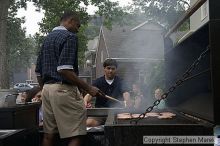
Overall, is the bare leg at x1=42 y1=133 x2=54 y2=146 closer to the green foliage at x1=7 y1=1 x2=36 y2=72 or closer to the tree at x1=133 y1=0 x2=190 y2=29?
the green foliage at x1=7 y1=1 x2=36 y2=72

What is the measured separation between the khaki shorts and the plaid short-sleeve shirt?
0.10 metres

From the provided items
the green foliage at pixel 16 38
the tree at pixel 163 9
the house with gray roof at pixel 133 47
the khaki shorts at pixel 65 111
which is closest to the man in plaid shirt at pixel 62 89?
the khaki shorts at pixel 65 111

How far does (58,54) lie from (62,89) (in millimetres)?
300

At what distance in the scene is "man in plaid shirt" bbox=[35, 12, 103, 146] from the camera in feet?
9.85

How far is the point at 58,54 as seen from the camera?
10.2 feet

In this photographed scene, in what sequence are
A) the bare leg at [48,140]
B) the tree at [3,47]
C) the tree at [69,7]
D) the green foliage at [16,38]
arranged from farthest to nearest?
1. the green foliage at [16,38]
2. the tree at [69,7]
3. the tree at [3,47]
4. the bare leg at [48,140]

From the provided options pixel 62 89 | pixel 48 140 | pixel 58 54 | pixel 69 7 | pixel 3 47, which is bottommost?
pixel 48 140

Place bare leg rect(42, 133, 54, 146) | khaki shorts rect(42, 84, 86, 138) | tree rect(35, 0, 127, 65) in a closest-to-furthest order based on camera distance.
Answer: khaki shorts rect(42, 84, 86, 138), bare leg rect(42, 133, 54, 146), tree rect(35, 0, 127, 65)

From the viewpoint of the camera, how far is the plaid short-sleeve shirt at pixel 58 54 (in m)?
2.98

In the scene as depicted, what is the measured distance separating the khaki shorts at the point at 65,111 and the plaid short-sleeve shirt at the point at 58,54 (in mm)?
103

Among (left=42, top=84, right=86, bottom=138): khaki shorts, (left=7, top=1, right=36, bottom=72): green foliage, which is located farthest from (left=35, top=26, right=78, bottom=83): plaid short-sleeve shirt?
(left=7, top=1, right=36, bottom=72): green foliage

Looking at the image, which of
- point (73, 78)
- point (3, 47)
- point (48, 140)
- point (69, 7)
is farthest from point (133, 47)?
point (73, 78)

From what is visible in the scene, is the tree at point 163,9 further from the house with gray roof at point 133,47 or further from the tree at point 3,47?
the tree at point 3,47

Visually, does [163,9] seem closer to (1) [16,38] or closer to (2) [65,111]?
(1) [16,38]
